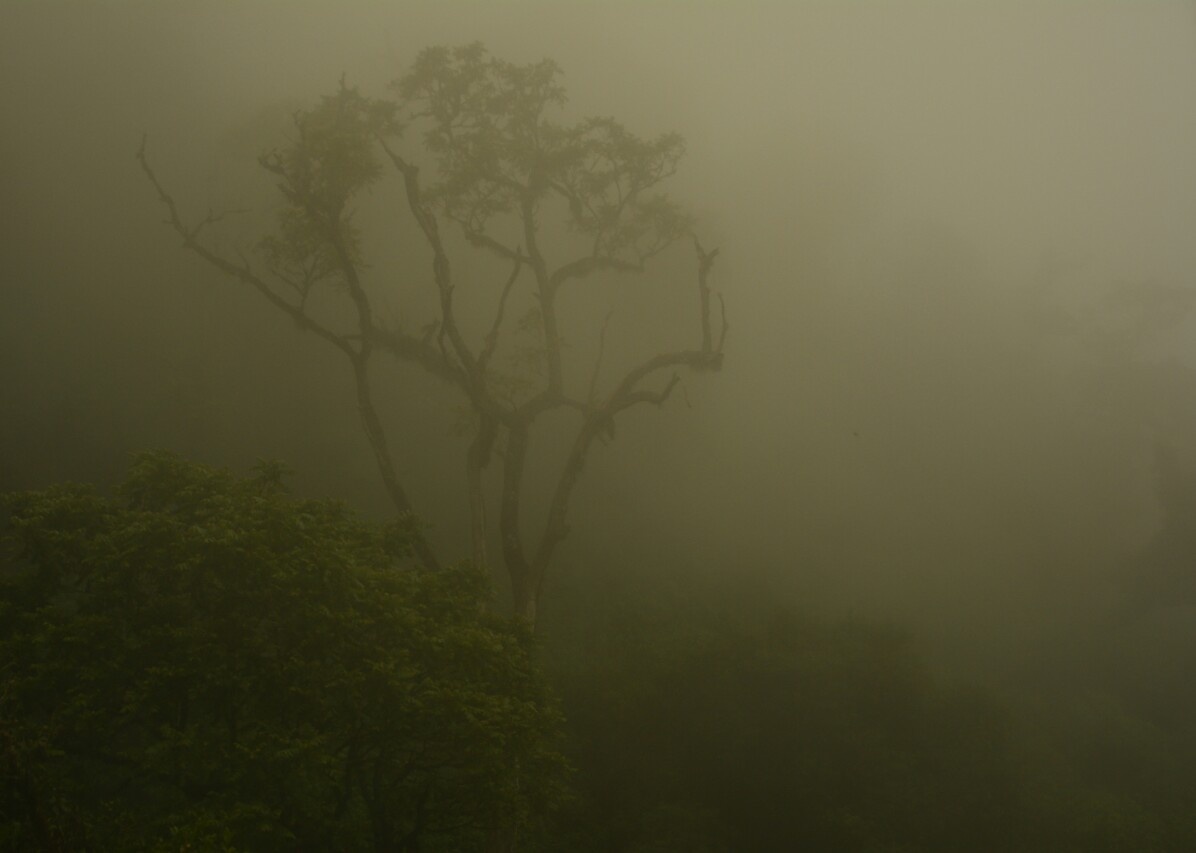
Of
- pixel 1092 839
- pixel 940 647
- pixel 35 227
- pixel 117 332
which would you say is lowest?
pixel 1092 839

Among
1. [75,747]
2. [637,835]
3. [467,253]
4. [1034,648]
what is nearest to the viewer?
[75,747]

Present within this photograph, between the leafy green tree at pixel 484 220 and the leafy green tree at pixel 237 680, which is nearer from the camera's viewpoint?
the leafy green tree at pixel 237 680

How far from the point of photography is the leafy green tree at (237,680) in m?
6.91

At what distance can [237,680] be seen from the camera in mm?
7289

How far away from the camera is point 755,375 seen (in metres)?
29.8

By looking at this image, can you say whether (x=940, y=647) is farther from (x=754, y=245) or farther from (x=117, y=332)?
→ (x=117, y=332)

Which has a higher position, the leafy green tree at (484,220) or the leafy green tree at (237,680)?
the leafy green tree at (484,220)

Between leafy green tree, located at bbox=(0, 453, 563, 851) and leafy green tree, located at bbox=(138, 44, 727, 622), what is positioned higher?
leafy green tree, located at bbox=(138, 44, 727, 622)

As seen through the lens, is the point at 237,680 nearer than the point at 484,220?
Yes

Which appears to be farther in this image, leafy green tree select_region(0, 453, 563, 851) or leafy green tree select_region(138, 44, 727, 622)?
leafy green tree select_region(138, 44, 727, 622)

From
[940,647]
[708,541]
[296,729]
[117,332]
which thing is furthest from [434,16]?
[296,729]

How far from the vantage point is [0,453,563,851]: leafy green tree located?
6910 mm

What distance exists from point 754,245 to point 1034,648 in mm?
17265

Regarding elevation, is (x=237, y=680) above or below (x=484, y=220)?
below
